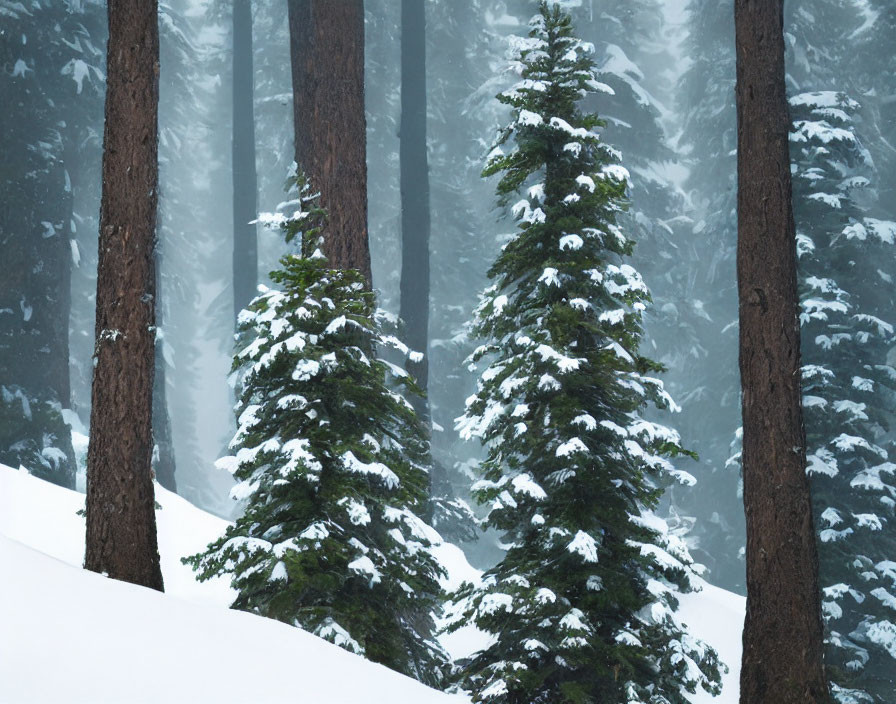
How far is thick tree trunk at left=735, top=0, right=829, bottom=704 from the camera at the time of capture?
7.54 meters

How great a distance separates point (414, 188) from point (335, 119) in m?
9.21

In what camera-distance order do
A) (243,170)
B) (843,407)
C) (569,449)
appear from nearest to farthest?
(569,449)
(843,407)
(243,170)

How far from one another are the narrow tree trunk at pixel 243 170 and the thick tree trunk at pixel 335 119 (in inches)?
445

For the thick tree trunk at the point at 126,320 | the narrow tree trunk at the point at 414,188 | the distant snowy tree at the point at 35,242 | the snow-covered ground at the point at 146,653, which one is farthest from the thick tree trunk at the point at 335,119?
the distant snowy tree at the point at 35,242

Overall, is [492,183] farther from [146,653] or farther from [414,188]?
[146,653]

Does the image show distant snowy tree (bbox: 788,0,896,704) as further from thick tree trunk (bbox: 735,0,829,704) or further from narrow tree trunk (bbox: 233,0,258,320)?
narrow tree trunk (bbox: 233,0,258,320)

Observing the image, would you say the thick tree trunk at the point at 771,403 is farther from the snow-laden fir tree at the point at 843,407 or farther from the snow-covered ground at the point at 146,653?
the snow-laden fir tree at the point at 843,407

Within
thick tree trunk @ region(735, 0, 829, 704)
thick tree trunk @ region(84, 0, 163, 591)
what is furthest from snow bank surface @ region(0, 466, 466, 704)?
thick tree trunk @ region(735, 0, 829, 704)

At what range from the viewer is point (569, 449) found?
25.2 ft

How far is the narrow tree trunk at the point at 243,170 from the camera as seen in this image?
2214cm

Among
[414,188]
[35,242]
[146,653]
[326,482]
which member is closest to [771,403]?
[326,482]

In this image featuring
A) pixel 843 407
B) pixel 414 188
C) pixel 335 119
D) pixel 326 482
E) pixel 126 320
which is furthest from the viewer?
pixel 414 188

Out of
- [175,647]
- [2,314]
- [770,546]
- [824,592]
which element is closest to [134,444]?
[175,647]

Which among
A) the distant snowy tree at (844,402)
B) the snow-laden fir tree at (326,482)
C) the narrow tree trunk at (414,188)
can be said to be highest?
the narrow tree trunk at (414,188)
